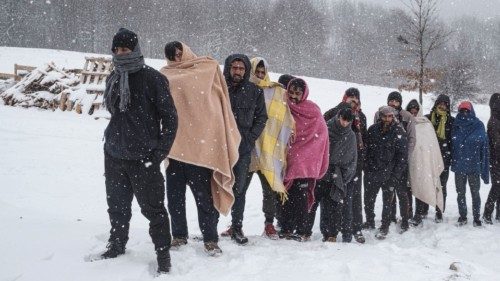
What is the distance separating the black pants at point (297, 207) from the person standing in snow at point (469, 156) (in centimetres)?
300

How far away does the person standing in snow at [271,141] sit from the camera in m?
4.53

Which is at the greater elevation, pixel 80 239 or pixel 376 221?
pixel 80 239

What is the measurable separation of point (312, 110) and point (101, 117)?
436 inches

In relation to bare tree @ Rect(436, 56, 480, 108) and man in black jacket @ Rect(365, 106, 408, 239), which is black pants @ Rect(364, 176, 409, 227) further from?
bare tree @ Rect(436, 56, 480, 108)

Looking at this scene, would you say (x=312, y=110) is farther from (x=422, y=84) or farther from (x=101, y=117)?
(x=422, y=84)

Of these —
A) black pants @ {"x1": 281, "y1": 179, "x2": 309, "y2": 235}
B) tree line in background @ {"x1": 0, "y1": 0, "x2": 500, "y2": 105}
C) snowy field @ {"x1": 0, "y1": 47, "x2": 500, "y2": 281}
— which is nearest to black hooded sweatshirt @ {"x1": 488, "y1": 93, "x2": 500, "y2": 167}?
snowy field @ {"x1": 0, "y1": 47, "x2": 500, "y2": 281}

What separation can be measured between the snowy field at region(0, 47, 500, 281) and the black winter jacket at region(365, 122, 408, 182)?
2.98 feet

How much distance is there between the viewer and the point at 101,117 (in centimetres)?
1413

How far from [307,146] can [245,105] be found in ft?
3.34

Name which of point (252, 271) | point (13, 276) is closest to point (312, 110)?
point (252, 271)

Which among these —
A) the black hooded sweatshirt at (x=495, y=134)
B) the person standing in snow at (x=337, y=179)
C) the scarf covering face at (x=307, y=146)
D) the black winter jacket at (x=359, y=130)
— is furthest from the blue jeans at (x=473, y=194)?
the scarf covering face at (x=307, y=146)

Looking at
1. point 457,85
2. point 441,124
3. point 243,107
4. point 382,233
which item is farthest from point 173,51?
point 457,85

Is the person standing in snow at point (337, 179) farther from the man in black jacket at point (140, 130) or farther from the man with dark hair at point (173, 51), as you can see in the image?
the man in black jacket at point (140, 130)

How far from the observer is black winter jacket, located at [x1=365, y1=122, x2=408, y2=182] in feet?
18.5
